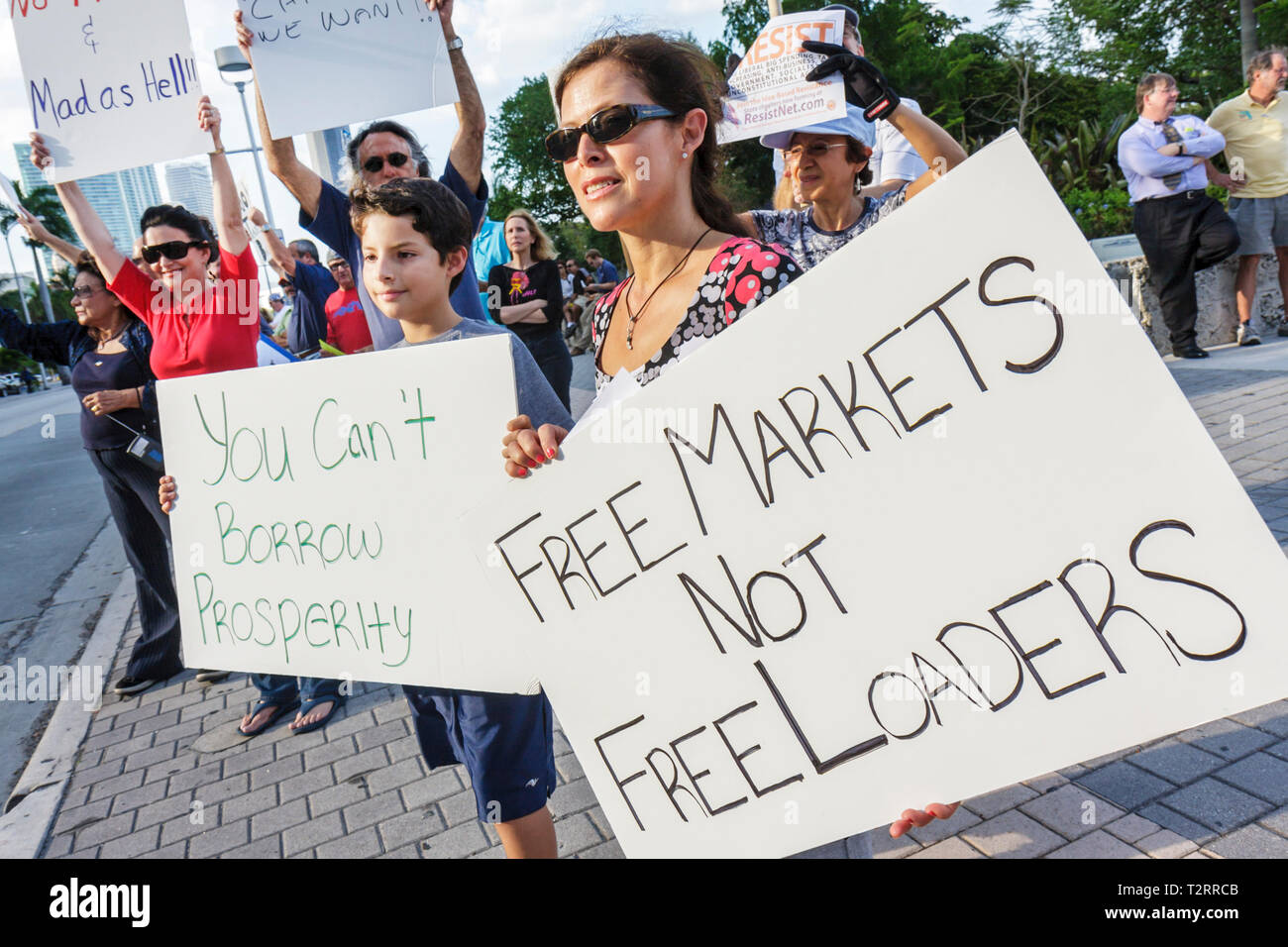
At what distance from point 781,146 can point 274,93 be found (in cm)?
161

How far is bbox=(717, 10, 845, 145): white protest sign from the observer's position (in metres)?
2.51

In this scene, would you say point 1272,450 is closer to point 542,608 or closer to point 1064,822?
point 1064,822

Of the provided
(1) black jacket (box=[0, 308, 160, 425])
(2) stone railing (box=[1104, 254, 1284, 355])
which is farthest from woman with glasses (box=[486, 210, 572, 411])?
(2) stone railing (box=[1104, 254, 1284, 355])

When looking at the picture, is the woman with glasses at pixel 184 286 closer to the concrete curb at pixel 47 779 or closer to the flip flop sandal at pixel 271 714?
the flip flop sandal at pixel 271 714

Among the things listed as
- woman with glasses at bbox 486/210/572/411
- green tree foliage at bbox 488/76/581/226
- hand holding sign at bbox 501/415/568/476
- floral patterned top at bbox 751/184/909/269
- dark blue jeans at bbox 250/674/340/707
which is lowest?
dark blue jeans at bbox 250/674/340/707

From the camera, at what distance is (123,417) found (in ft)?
13.5

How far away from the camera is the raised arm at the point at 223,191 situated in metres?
2.64

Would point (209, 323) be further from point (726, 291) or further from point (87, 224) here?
point (726, 291)

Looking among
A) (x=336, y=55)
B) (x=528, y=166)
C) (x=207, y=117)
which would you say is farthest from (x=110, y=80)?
(x=528, y=166)

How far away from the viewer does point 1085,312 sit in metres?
1.22

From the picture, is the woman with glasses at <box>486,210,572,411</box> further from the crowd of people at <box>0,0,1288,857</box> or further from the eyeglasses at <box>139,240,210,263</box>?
the eyeglasses at <box>139,240,210,263</box>

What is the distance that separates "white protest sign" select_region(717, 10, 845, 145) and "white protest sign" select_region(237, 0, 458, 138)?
2.94ft

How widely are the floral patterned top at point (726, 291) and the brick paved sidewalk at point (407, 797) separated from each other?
35.6 inches

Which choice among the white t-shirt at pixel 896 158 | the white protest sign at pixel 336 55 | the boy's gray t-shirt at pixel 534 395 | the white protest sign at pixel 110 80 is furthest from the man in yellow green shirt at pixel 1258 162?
the white protest sign at pixel 110 80
